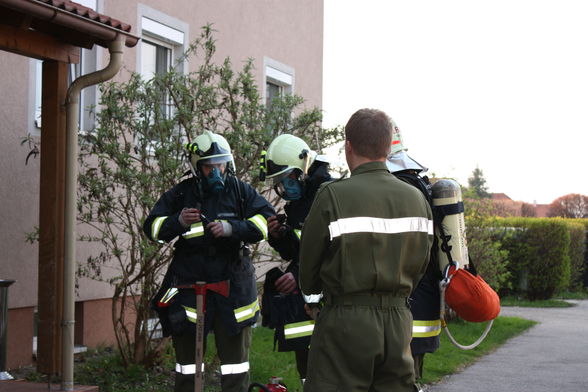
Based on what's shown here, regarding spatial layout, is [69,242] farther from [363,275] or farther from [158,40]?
[158,40]

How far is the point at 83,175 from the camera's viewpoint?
310 inches

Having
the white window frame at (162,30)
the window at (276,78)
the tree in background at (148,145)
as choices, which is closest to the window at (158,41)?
the white window frame at (162,30)

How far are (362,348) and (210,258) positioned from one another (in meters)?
2.03

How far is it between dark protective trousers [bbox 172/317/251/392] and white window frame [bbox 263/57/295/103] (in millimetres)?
7984

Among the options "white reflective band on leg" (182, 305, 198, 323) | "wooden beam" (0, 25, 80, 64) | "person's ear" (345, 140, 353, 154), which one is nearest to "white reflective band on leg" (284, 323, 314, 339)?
"white reflective band on leg" (182, 305, 198, 323)

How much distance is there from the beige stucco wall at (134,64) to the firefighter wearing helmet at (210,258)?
2.96 meters

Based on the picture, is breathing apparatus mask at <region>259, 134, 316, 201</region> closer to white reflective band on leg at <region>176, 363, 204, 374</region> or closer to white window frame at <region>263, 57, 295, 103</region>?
white reflective band on leg at <region>176, 363, 204, 374</region>

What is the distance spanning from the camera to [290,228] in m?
5.65

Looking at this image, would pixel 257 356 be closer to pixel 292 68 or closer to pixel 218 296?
pixel 218 296

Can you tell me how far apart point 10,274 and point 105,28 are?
2934mm

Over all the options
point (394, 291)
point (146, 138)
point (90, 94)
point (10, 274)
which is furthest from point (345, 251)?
point (90, 94)

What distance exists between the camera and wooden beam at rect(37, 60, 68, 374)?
6.34m

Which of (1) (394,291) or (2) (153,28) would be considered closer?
(1) (394,291)

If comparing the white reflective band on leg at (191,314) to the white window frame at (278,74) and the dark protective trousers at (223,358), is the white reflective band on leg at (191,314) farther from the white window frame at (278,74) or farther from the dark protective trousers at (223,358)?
the white window frame at (278,74)
